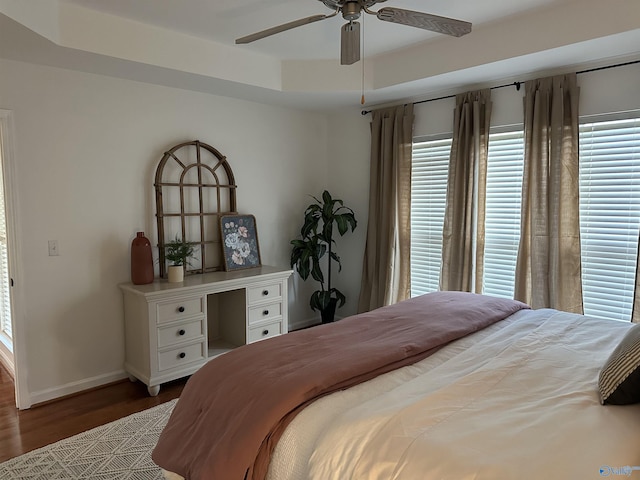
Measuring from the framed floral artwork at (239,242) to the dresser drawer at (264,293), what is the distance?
1.19ft

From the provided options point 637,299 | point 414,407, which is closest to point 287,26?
point 414,407

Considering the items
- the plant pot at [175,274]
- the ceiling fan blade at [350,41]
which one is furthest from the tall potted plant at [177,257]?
the ceiling fan blade at [350,41]

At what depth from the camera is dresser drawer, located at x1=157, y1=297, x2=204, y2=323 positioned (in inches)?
127

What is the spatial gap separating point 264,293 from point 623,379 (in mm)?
2878

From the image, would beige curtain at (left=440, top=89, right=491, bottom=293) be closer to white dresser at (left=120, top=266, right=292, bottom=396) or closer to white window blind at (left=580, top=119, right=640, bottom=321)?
white window blind at (left=580, top=119, right=640, bottom=321)

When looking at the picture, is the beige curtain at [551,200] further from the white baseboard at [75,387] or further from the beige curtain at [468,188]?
the white baseboard at [75,387]

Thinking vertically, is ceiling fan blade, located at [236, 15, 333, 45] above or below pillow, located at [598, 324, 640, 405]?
above

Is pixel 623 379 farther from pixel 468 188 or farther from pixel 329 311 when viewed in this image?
pixel 329 311

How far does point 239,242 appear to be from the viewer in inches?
162

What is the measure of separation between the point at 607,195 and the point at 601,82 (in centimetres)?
80

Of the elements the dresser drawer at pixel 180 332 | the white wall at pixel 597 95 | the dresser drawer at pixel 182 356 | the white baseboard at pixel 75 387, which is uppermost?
the white wall at pixel 597 95

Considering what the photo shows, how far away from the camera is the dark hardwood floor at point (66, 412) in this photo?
106 inches

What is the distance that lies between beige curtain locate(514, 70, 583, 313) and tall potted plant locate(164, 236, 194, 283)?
2.68m

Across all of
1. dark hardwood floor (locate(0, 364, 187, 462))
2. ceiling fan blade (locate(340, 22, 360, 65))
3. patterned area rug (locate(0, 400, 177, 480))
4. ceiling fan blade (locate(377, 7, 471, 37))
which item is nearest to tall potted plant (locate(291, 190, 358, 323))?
dark hardwood floor (locate(0, 364, 187, 462))
